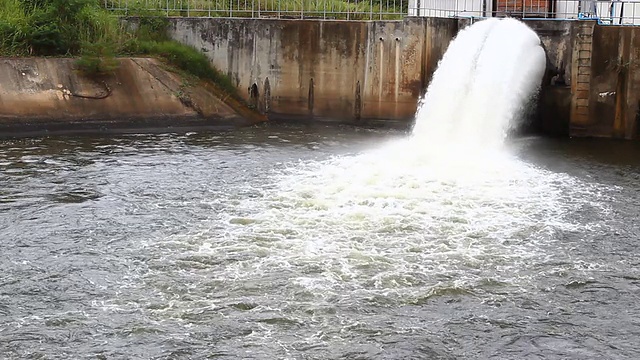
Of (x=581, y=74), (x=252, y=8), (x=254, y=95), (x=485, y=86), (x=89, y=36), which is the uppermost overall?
(x=252, y=8)

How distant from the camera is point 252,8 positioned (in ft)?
94.3

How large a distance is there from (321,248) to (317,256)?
0.41 meters

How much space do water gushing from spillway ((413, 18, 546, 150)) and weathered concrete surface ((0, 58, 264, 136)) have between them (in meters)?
6.52

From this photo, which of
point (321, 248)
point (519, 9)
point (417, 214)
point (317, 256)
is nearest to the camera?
point (317, 256)

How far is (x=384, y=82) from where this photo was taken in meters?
27.0

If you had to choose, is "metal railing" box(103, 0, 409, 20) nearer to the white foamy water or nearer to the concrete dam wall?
the concrete dam wall

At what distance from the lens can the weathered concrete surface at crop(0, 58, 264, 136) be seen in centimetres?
2448

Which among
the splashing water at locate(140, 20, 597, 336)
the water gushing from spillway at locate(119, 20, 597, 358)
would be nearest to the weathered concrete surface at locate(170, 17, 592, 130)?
the splashing water at locate(140, 20, 597, 336)

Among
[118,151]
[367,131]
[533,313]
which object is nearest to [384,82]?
[367,131]

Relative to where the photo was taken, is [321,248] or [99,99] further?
[99,99]

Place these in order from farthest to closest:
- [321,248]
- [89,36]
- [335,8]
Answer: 1. [335,8]
2. [89,36]
3. [321,248]

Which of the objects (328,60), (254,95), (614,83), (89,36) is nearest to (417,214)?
(614,83)

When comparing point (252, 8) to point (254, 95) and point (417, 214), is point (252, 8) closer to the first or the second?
point (254, 95)

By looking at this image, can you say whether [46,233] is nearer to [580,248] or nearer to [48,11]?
[580,248]
